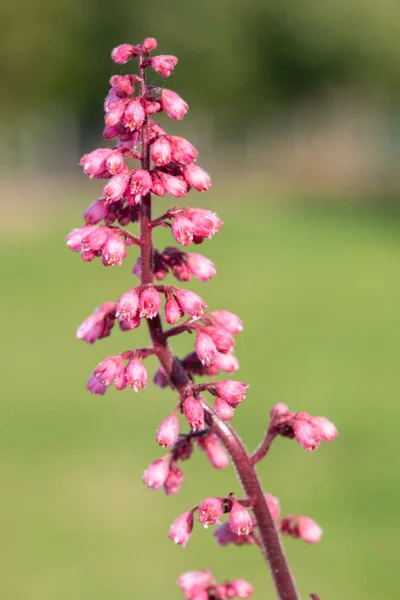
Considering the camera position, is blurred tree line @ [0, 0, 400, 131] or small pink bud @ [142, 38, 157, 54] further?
blurred tree line @ [0, 0, 400, 131]

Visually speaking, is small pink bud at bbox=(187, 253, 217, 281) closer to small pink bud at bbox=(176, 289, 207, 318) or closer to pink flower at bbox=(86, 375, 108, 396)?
small pink bud at bbox=(176, 289, 207, 318)

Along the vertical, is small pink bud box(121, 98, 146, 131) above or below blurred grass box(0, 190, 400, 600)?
below

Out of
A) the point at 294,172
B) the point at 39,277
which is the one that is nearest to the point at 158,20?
the point at 294,172

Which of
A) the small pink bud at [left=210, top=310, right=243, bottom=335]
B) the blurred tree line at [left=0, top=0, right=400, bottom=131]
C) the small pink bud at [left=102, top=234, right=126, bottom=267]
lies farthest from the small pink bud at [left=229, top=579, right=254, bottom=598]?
the blurred tree line at [left=0, top=0, right=400, bottom=131]

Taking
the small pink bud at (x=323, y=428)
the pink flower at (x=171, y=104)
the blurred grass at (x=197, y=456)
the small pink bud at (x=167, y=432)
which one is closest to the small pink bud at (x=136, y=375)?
the small pink bud at (x=167, y=432)

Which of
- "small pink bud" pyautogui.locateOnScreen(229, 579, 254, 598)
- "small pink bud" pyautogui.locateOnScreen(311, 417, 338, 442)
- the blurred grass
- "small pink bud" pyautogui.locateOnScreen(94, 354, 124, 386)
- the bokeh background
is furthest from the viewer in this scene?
the bokeh background

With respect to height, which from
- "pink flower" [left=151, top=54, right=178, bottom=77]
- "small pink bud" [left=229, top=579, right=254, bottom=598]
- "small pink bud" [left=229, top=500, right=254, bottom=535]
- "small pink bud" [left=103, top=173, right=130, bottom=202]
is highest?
"pink flower" [left=151, top=54, right=178, bottom=77]
